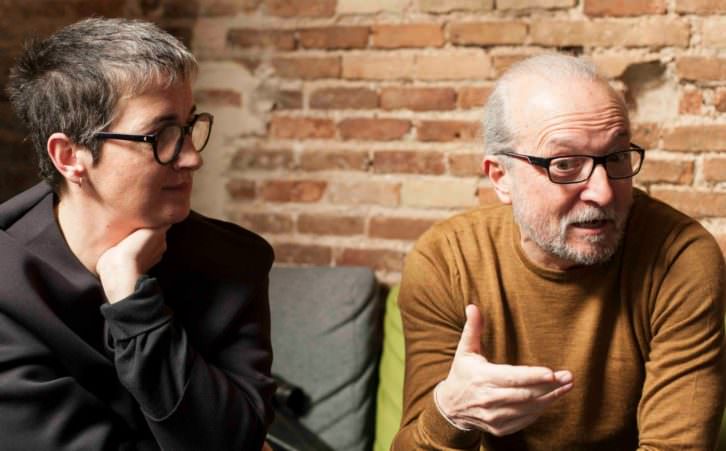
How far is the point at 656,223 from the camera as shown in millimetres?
1694

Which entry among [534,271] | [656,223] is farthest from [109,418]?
[656,223]

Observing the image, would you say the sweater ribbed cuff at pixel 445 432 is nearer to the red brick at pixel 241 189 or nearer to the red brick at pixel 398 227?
the red brick at pixel 398 227

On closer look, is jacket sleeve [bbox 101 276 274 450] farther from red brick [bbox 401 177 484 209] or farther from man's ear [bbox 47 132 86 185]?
red brick [bbox 401 177 484 209]

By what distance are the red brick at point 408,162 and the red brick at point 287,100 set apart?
0.27 m

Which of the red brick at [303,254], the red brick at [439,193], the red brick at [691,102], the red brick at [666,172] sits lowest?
the red brick at [303,254]

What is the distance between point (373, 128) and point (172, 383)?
1222 millimetres

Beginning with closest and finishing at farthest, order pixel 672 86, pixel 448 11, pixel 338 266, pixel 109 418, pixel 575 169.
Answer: pixel 109 418, pixel 575 169, pixel 672 86, pixel 448 11, pixel 338 266

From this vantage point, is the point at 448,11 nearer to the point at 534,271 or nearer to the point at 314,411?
the point at 534,271

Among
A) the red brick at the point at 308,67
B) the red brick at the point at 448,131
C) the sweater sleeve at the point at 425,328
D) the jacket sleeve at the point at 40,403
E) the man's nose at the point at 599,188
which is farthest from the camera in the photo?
the red brick at the point at 308,67

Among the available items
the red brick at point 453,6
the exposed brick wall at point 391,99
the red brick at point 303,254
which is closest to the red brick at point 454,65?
the exposed brick wall at point 391,99

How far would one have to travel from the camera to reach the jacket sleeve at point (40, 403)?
1.36 meters

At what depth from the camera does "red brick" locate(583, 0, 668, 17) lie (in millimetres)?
2201

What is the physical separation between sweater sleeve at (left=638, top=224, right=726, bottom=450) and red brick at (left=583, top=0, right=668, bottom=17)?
80 cm

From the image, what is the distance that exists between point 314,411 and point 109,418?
3.04 ft
